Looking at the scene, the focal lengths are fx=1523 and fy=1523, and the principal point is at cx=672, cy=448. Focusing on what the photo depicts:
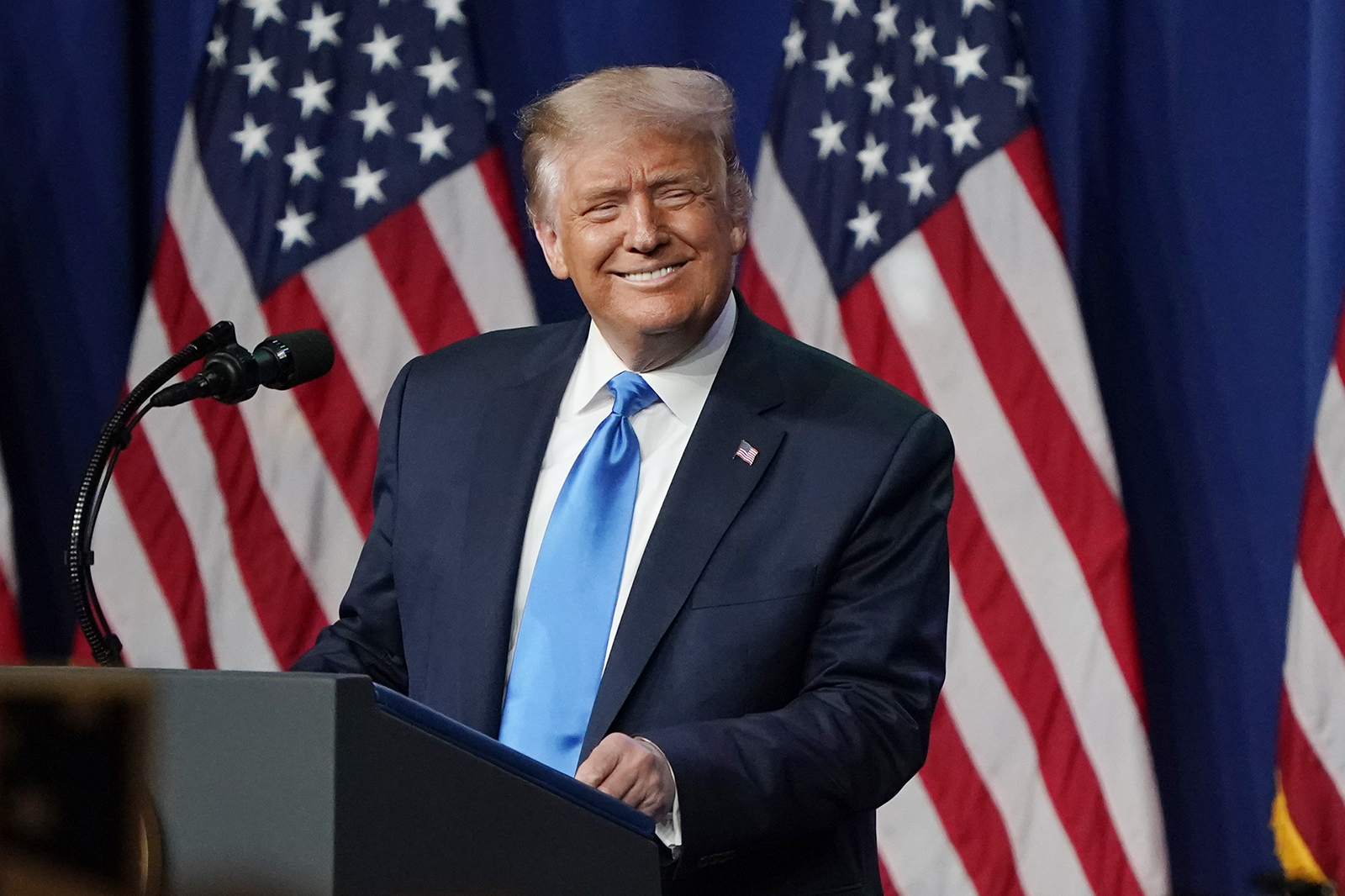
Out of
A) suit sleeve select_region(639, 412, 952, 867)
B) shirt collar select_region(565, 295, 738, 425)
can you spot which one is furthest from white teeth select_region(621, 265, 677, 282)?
suit sleeve select_region(639, 412, 952, 867)

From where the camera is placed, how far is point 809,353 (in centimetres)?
198

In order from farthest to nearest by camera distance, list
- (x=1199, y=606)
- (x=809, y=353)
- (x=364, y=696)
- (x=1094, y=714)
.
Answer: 1. (x=1199, y=606)
2. (x=1094, y=714)
3. (x=809, y=353)
4. (x=364, y=696)

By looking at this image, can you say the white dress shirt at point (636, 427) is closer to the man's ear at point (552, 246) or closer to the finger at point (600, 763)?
→ the man's ear at point (552, 246)

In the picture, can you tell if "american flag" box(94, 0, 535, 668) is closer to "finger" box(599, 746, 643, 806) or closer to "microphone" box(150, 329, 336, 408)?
"microphone" box(150, 329, 336, 408)

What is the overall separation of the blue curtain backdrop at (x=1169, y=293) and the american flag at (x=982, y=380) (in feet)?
0.88

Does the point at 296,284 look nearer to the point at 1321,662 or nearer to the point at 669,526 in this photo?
the point at 669,526

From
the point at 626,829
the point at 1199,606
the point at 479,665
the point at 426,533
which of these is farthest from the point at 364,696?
the point at 1199,606

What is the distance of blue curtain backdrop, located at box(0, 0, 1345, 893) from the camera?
3.27 meters

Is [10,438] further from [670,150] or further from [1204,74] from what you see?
[1204,74]

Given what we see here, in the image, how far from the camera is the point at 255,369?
1.48m

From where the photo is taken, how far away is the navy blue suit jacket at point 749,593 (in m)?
1.63

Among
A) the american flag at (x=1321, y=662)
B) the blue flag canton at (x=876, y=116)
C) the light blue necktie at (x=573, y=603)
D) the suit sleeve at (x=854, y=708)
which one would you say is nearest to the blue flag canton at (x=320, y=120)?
the blue flag canton at (x=876, y=116)

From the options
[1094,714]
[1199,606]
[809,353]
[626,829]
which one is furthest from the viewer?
[1199,606]

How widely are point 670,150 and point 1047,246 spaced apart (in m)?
1.51
